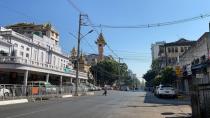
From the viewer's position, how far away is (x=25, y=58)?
5416 cm

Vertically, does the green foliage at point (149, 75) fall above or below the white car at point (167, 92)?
above

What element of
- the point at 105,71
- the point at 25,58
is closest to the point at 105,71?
the point at 105,71

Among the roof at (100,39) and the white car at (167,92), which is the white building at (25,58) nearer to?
the roof at (100,39)

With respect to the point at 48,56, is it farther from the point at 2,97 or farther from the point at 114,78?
the point at 114,78

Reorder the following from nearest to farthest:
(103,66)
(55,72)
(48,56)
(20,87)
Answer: (20,87) → (55,72) → (48,56) → (103,66)

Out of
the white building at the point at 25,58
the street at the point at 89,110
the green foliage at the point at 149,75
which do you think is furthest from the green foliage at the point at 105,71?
the street at the point at 89,110

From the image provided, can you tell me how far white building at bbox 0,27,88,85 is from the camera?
158 ft

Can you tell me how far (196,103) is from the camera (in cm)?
1466

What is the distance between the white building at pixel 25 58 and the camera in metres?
48.2

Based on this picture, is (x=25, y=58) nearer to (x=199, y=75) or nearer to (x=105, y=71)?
(x=199, y=75)

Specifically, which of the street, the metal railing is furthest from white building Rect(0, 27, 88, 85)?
the street

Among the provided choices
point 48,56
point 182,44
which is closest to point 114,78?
point 182,44

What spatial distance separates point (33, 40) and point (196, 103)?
51.8 m

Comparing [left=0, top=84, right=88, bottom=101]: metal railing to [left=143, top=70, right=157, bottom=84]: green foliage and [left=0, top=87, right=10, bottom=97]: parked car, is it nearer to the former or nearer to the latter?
[left=0, top=87, right=10, bottom=97]: parked car
